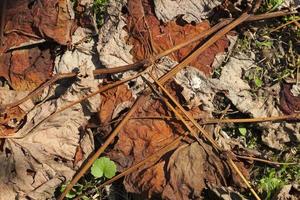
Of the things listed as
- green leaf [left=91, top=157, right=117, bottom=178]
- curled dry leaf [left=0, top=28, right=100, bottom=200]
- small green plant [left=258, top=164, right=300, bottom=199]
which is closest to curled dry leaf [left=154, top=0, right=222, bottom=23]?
curled dry leaf [left=0, top=28, right=100, bottom=200]

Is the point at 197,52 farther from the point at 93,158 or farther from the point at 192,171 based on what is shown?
the point at 93,158

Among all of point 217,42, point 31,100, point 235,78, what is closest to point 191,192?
point 235,78

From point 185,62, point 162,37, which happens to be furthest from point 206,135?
point 162,37

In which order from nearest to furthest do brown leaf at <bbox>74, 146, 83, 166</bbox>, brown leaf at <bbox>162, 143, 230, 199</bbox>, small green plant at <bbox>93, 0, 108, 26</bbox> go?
brown leaf at <bbox>162, 143, 230, 199</bbox> → brown leaf at <bbox>74, 146, 83, 166</bbox> → small green plant at <bbox>93, 0, 108, 26</bbox>

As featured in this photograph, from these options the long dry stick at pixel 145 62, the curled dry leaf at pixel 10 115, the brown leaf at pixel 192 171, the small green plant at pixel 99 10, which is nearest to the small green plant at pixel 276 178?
the brown leaf at pixel 192 171

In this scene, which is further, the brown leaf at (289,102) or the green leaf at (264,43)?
the green leaf at (264,43)

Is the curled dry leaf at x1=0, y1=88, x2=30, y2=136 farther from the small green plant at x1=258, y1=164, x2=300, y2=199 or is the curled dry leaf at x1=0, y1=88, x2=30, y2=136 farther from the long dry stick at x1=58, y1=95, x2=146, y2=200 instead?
the small green plant at x1=258, y1=164, x2=300, y2=199

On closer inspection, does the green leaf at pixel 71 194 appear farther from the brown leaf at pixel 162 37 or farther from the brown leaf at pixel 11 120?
the brown leaf at pixel 162 37
